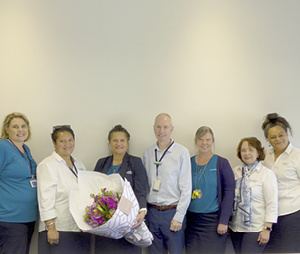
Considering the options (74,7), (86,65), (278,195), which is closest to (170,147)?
(278,195)

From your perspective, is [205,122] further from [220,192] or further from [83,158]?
[83,158]

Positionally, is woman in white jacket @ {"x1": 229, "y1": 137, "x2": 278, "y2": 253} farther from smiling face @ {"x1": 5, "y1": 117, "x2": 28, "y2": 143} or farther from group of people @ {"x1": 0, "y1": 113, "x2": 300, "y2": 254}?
smiling face @ {"x1": 5, "y1": 117, "x2": 28, "y2": 143}

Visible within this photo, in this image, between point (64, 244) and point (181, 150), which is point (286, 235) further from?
point (64, 244)

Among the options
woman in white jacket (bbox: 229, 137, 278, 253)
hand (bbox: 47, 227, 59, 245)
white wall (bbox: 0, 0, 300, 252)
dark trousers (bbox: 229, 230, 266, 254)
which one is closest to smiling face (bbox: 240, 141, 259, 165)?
woman in white jacket (bbox: 229, 137, 278, 253)

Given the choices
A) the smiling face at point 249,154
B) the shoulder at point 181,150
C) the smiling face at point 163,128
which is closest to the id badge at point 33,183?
the smiling face at point 163,128

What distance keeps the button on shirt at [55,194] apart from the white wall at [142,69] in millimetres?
731

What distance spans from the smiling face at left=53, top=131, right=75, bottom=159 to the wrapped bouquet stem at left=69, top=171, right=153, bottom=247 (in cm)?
43

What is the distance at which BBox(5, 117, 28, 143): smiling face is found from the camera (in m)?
3.10

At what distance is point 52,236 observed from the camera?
2734 millimetres

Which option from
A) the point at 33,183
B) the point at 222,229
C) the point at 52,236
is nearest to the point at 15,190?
the point at 33,183

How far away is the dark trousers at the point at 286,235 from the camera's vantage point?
3.00 metres

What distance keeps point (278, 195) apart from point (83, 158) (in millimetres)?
2268

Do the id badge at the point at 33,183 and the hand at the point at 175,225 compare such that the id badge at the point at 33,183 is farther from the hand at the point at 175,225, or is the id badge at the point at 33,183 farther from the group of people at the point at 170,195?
the hand at the point at 175,225

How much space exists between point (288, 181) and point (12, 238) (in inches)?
113
